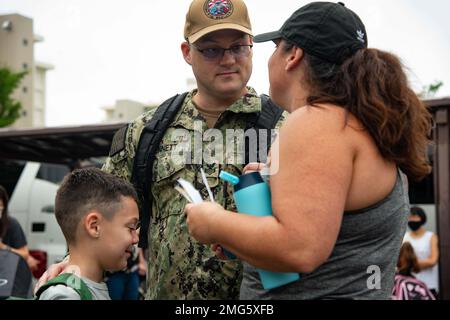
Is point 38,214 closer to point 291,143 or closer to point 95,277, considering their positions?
point 95,277

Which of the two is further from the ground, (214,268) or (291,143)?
(291,143)

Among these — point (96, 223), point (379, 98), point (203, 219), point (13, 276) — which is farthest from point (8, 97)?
point (379, 98)

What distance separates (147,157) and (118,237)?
0.49 m

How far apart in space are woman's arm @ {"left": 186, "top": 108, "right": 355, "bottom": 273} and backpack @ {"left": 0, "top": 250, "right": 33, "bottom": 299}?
3.30m

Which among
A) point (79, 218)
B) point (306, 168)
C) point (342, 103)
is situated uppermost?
point (342, 103)

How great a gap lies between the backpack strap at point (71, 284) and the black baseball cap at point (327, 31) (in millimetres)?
1033

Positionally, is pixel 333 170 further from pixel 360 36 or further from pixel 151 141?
pixel 151 141

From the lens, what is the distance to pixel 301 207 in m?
1.67

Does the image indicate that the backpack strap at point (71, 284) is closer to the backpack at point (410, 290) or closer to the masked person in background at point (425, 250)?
the backpack at point (410, 290)

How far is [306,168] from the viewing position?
5.56 feet

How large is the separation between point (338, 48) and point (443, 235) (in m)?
5.82

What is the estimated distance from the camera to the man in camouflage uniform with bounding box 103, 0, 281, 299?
8.69ft

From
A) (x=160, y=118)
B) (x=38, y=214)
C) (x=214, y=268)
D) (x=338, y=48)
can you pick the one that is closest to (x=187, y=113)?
(x=160, y=118)

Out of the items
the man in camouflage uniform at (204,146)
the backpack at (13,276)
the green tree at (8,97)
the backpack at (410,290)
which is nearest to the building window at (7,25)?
the green tree at (8,97)
